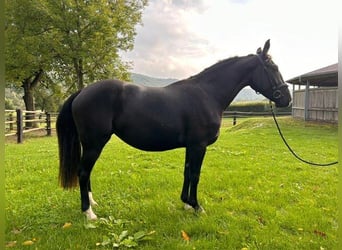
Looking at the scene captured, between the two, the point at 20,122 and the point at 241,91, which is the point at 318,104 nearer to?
the point at 241,91

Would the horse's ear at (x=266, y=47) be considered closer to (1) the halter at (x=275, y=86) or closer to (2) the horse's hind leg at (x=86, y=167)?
(1) the halter at (x=275, y=86)

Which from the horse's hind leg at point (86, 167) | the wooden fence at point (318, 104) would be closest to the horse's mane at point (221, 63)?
the horse's hind leg at point (86, 167)

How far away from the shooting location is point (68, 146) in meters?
3.36

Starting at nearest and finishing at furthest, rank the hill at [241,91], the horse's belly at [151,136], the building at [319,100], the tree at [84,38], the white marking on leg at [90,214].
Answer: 1. the white marking on leg at [90,214]
2. the horse's belly at [151,136]
3. the hill at [241,91]
4. the building at [319,100]
5. the tree at [84,38]

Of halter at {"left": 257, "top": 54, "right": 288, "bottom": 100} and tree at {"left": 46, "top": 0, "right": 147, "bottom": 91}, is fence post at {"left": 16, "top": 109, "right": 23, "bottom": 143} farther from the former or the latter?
halter at {"left": 257, "top": 54, "right": 288, "bottom": 100}

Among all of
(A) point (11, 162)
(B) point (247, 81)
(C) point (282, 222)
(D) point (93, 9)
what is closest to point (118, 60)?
(D) point (93, 9)

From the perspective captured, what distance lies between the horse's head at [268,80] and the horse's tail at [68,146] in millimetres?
2302

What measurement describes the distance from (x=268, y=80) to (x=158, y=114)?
1.51 metres

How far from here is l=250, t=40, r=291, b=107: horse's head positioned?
11.5 ft

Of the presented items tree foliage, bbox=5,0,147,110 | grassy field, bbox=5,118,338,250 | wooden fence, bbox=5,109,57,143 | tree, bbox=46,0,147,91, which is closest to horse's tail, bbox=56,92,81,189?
grassy field, bbox=5,118,338,250

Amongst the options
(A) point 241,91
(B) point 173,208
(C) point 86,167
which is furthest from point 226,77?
(C) point 86,167

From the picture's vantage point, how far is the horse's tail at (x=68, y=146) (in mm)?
3336

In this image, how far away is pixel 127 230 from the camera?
2781mm

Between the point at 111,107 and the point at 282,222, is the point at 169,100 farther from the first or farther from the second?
the point at 282,222
